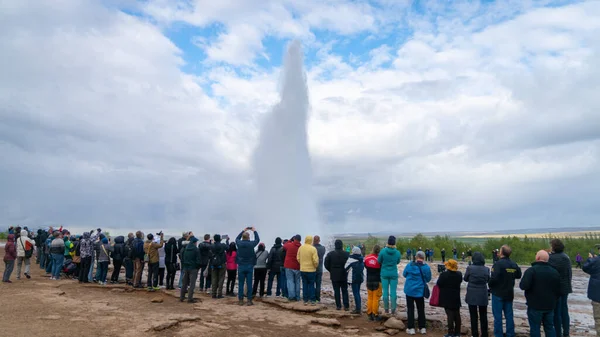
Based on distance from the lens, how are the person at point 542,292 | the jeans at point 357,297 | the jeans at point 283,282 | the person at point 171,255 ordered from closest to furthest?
1. the person at point 542,292
2. the jeans at point 357,297
3. the jeans at point 283,282
4. the person at point 171,255

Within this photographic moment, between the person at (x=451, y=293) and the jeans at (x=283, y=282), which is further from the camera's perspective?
the jeans at (x=283, y=282)

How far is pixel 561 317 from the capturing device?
9.60 m

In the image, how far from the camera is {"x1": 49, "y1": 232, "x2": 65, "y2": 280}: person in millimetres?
15727

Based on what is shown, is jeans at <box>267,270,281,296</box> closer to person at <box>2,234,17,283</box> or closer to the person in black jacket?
the person in black jacket

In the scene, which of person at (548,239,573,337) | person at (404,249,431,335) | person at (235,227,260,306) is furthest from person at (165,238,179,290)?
person at (548,239,573,337)

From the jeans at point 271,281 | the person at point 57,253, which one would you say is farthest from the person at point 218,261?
the person at point 57,253

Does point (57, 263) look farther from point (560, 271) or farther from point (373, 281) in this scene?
point (560, 271)

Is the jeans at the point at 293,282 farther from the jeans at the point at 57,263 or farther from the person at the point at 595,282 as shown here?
the jeans at the point at 57,263

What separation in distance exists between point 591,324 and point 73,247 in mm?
19287

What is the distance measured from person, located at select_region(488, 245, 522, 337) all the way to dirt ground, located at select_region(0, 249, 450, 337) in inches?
60.2

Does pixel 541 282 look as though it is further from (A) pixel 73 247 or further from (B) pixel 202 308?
(A) pixel 73 247

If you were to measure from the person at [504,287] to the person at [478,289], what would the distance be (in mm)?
190

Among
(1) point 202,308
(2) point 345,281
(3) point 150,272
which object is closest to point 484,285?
(2) point 345,281

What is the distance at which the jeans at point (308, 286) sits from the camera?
462 inches
